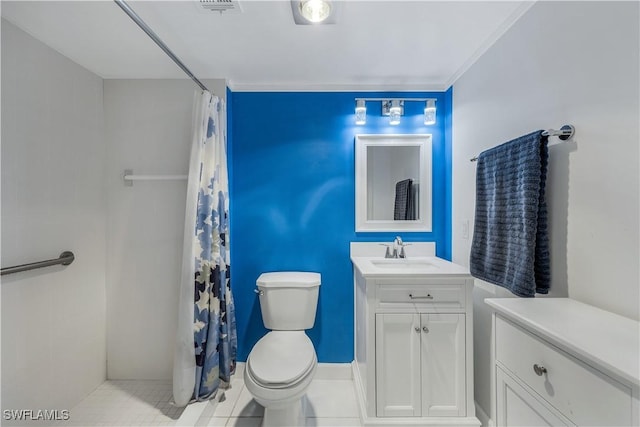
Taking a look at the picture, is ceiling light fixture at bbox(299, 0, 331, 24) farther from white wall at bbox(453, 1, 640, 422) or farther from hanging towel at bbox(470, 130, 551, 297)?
hanging towel at bbox(470, 130, 551, 297)

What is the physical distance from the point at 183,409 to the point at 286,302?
91 centimetres

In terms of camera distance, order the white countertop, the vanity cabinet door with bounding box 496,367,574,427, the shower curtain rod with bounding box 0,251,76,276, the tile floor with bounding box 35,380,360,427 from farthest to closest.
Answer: the tile floor with bounding box 35,380,360,427 → the shower curtain rod with bounding box 0,251,76,276 → the vanity cabinet door with bounding box 496,367,574,427 → the white countertop

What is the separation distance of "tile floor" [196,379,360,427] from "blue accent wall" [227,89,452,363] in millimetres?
206

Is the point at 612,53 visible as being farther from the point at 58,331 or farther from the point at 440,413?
the point at 58,331

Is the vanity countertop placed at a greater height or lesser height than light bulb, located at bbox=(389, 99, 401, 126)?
lesser

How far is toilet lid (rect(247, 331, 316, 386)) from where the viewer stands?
1.40 meters

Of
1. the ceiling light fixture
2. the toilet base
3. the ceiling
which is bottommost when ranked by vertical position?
the toilet base

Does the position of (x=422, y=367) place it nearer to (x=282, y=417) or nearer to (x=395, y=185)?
(x=282, y=417)

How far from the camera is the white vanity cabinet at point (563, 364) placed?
0.63 meters

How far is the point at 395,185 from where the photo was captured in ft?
7.10

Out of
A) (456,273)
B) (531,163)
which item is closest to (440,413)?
(456,273)

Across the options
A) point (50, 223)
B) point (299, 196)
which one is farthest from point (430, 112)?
point (50, 223)

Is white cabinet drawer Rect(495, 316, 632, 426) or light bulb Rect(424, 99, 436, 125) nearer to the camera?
white cabinet drawer Rect(495, 316, 632, 426)

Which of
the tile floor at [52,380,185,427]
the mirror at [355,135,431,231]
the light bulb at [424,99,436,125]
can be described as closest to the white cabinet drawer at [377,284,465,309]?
the mirror at [355,135,431,231]
